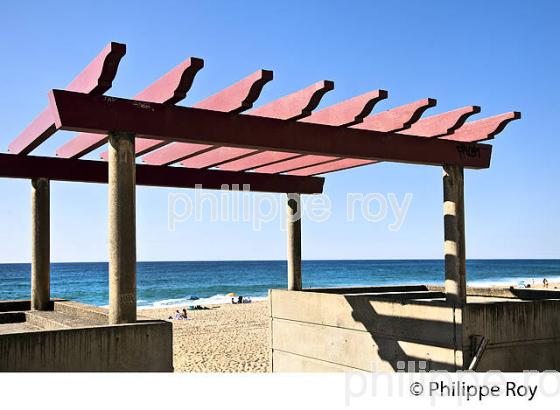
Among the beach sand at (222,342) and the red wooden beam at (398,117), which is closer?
the red wooden beam at (398,117)

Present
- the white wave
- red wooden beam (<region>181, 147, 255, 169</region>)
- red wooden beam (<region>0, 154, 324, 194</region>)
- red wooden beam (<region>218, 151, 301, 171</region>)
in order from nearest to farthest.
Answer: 1. red wooden beam (<region>181, 147, 255, 169</region>)
2. red wooden beam (<region>0, 154, 324, 194</region>)
3. red wooden beam (<region>218, 151, 301, 171</region>)
4. the white wave

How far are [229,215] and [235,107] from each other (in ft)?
17.5

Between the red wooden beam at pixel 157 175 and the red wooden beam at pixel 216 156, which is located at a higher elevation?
the red wooden beam at pixel 216 156

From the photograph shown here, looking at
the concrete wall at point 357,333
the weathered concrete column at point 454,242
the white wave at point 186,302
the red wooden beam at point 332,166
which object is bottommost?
the white wave at point 186,302

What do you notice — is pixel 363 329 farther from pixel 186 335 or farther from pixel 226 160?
pixel 186 335

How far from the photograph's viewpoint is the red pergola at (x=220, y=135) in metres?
6.18

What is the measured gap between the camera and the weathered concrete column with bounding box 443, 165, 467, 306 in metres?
8.57

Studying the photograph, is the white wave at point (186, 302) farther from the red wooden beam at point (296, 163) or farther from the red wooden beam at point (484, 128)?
the red wooden beam at point (484, 128)

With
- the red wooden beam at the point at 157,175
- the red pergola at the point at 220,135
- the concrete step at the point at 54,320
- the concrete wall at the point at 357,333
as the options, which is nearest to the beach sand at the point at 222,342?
the concrete wall at the point at 357,333

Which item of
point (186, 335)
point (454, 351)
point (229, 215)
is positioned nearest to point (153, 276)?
point (186, 335)

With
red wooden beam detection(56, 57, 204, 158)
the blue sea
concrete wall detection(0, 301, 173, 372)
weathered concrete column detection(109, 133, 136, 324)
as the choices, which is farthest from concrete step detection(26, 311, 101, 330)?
the blue sea

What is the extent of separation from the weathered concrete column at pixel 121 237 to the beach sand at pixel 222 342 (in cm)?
704

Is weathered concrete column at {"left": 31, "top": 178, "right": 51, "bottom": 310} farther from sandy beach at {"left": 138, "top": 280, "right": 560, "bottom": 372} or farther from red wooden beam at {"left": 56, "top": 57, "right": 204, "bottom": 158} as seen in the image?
sandy beach at {"left": 138, "top": 280, "right": 560, "bottom": 372}
